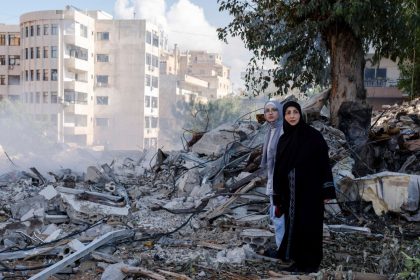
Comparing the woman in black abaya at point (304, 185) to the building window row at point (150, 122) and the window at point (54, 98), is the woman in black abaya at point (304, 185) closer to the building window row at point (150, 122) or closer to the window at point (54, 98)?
the window at point (54, 98)

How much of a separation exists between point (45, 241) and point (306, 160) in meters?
3.41

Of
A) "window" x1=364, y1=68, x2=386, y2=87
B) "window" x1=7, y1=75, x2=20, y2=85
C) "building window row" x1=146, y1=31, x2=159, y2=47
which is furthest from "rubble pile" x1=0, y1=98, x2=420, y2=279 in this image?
"building window row" x1=146, y1=31, x2=159, y2=47

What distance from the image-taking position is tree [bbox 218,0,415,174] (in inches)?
375

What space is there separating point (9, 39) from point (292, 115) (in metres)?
44.3

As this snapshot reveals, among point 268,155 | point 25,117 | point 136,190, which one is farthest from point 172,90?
point 268,155

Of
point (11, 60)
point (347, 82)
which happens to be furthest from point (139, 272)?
point (11, 60)

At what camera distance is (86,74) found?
44.4 metres

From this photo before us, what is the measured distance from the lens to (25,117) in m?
38.1

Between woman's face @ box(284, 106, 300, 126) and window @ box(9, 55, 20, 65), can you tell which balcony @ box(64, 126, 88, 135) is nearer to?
window @ box(9, 55, 20, 65)

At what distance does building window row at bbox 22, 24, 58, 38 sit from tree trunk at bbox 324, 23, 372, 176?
114 ft

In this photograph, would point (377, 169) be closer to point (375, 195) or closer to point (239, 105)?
point (375, 195)

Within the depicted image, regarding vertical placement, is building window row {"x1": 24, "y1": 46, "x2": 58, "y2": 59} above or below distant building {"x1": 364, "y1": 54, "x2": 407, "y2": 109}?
above

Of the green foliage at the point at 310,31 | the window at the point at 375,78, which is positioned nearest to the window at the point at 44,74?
the window at the point at 375,78

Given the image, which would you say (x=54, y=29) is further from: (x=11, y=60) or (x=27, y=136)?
(x=27, y=136)
